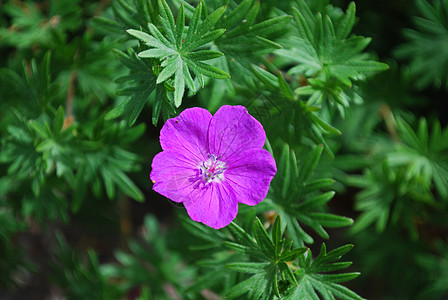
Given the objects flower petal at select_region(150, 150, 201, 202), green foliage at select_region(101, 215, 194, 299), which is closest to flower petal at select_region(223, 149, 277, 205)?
A: flower petal at select_region(150, 150, 201, 202)

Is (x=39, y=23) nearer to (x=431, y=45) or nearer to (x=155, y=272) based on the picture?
(x=155, y=272)

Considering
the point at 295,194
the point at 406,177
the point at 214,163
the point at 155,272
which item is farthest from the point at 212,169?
the point at 155,272

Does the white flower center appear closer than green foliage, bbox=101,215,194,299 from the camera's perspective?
Yes

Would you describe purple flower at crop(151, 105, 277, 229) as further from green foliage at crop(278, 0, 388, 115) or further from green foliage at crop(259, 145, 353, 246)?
green foliage at crop(278, 0, 388, 115)

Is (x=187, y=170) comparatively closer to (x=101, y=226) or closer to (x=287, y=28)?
(x=287, y=28)

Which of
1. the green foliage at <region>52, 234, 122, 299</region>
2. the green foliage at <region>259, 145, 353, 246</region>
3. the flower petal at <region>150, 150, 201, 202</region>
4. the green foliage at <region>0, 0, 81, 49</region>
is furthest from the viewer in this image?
the green foliage at <region>52, 234, 122, 299</region>

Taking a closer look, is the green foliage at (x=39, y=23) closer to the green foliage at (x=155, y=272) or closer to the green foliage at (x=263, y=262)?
the green foliage at (x=155, y=272)

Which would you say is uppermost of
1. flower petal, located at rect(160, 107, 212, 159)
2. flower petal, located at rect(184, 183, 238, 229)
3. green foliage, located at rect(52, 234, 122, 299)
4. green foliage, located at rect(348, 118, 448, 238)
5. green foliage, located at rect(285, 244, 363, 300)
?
flower petal, located at rect(160, 107, 212, 159)
